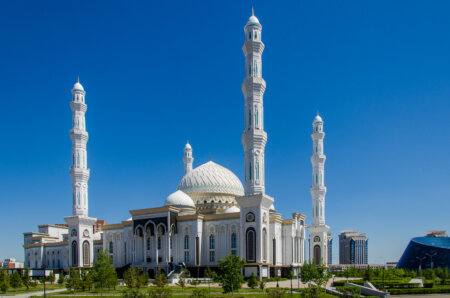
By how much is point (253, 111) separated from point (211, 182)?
18782 mm

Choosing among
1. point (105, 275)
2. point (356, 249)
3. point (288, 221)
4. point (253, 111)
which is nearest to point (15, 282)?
point (105, 275)

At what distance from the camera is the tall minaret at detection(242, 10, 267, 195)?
174 feet

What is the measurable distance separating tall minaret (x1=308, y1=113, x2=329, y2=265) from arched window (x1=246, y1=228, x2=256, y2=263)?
18.1 meters

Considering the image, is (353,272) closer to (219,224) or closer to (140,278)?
(219,224)

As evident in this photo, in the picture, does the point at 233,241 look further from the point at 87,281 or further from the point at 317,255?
the point at 87,281

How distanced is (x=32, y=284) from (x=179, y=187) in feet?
94.3

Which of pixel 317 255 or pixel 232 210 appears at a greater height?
pixel 232 210

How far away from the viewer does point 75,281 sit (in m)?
40.8

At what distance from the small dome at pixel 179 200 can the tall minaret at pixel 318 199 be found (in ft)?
56.6

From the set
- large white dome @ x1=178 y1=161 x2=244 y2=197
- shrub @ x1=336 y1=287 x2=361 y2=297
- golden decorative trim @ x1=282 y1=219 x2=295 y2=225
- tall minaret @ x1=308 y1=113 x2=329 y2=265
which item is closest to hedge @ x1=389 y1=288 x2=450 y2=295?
shrub @ x1=336 y1=287 x2=361 y2=297

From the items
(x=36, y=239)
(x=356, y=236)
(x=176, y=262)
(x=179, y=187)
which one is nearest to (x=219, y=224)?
(x=176, y=262)

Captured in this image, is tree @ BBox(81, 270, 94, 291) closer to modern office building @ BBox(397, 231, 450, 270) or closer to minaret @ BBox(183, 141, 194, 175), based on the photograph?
minaret @ BBox(183, 141, 194, 175)

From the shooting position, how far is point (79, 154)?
66.6m

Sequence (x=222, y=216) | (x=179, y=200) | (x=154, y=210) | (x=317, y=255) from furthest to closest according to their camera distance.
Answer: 1. (x=317, y=255)
2. (x=179, y=200)
3. (x=154, y=210)
4. (x=222, y=216)
